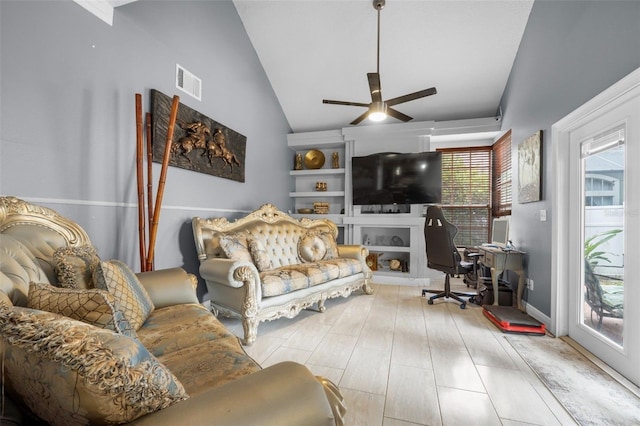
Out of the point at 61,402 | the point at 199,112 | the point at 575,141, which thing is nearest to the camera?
the point at 61,402

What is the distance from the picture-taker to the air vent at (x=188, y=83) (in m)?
2.79

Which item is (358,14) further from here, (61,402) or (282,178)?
(61,402)

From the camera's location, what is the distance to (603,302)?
6.84 ft

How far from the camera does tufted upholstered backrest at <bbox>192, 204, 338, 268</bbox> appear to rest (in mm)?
2881

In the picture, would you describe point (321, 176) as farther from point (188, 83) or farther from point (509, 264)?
point (509, 264)

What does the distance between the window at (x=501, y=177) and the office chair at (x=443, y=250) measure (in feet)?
4.29

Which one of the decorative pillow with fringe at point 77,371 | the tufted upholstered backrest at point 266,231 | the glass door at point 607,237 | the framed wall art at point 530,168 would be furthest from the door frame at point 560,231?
the decorative pillow with fringe at point 77,371

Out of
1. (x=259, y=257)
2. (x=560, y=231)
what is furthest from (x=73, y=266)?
(x=560, y=231)

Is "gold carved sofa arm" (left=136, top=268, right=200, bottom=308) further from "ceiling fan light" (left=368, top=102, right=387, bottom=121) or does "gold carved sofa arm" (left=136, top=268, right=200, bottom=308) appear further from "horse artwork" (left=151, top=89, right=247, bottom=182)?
"ceiling fan light" (left=368, top=102, right=387, bottom=121)

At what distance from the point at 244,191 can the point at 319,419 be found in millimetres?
3467

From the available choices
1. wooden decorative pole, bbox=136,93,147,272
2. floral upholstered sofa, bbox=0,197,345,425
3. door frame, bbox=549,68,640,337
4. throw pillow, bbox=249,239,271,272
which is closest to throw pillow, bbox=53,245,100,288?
floral upholstered sofa, bbox=0,197,345,425

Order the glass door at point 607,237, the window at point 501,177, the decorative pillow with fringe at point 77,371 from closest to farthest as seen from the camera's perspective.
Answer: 1. the decorative pillow with fringe at point 77,371
2. the glass door at point 607,237
3. the window at point 501,177

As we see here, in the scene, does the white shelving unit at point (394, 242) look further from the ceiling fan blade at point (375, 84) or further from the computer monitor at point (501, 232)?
the ceiling fan blade at point (375, 84)

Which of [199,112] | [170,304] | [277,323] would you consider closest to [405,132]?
[199,112]
